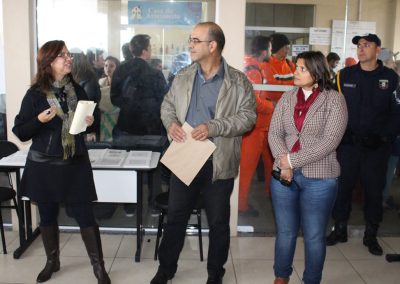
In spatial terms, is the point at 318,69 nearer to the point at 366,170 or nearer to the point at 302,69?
the point at 302,69

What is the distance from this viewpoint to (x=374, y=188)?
3.43 metres

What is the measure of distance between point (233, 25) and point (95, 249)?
1965 millimetres

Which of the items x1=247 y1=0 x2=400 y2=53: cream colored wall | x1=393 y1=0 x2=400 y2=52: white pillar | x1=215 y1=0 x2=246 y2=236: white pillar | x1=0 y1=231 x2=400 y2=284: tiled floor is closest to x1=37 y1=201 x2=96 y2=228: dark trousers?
x1=0 y1=231 x2=400 y2=284: tiled floor

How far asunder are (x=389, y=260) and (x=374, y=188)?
1.78ft

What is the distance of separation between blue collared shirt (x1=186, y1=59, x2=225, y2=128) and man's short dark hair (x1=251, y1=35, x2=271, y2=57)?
115cm

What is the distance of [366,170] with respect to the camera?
340 cm

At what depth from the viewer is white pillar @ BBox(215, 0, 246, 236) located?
3.46 m

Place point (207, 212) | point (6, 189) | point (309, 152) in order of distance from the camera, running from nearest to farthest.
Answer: point (309, 152), point (207, 212), point (6, 189)

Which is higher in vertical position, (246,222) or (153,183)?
(153,183)

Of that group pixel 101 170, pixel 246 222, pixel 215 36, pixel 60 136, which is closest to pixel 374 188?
pixel 246 222

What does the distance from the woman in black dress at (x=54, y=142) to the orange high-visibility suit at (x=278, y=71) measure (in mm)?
1671

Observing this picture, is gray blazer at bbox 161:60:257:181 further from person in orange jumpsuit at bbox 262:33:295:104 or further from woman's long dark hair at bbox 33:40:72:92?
person in orange jumpsuit at bbox 262:33:295:104

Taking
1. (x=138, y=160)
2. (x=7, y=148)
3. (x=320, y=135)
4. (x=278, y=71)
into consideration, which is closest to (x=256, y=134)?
(x=278, y=71)

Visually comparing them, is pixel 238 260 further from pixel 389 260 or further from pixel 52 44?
pixel 52 44
